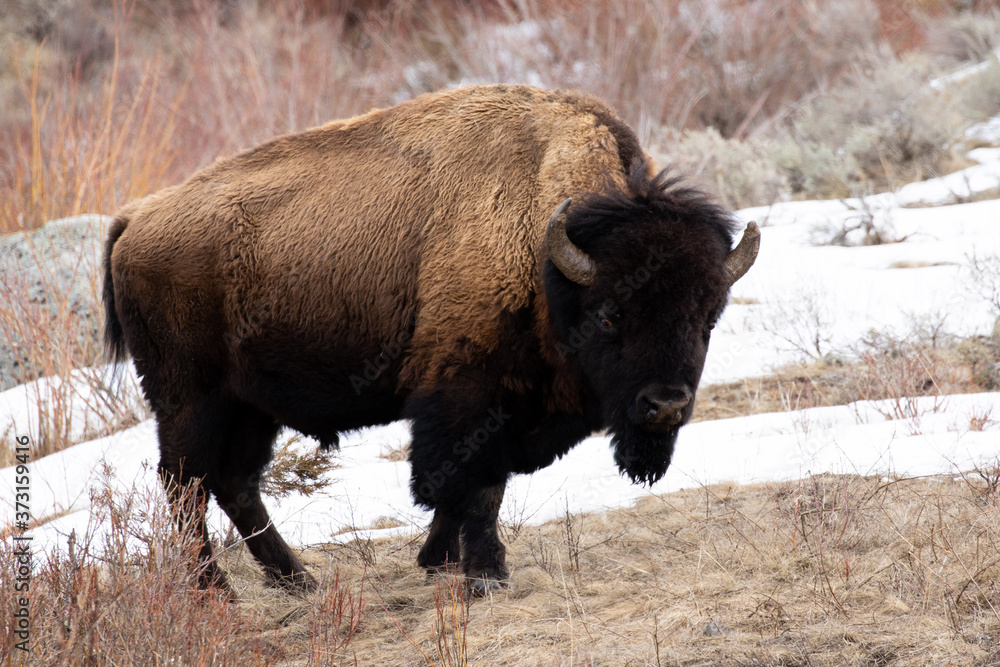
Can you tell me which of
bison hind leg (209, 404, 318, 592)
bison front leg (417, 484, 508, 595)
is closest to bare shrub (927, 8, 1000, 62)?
bison front leg (417, 484, 508, 595)

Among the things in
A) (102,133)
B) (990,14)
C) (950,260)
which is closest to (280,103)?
(102,133)

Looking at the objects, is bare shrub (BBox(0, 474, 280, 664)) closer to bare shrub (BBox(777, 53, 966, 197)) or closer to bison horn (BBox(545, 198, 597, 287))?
bison horn (BBox(545, 198, 597, 287))

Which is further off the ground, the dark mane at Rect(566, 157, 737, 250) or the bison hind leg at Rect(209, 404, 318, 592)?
the dark mane at Rect(566, 157, 737, 250)

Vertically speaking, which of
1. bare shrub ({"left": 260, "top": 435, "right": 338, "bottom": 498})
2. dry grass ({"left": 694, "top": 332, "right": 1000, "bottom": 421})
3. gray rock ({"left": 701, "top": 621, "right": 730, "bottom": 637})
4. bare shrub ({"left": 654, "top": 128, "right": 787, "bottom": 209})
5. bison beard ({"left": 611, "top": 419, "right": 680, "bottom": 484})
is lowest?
gray rock ({"left": 701, "top": 621, "right": 730, "bottom": 637})

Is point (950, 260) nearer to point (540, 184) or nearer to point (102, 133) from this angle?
point (540, 184)

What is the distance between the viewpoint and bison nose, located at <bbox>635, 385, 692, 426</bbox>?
3.85 meters

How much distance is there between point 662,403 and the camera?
3836mm

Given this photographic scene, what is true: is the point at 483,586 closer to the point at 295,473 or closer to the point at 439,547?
the point at 439,547

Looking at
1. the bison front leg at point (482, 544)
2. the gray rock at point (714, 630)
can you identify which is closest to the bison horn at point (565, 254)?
the bison front leg at point (482, 544)

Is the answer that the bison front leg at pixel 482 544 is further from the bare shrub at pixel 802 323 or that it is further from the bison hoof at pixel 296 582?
the bare shrub at pixel 802 323

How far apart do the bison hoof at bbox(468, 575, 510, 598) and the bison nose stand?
1.11 m

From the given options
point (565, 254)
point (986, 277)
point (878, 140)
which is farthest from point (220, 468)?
point (878, 140)

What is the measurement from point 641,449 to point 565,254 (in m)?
0.94

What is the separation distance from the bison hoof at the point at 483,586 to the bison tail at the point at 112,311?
8.22ft
